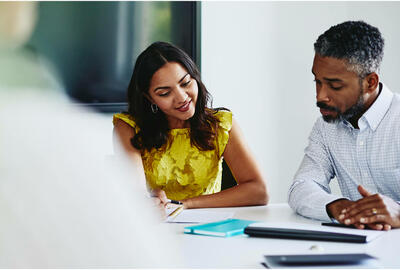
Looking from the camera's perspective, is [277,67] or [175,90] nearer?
[175,90]

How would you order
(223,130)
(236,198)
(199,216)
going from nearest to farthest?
(199,216)
(236,198)
(223,130)

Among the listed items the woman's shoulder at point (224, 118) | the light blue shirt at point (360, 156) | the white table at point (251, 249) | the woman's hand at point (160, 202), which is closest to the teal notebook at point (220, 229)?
the white table at point (251, 249)

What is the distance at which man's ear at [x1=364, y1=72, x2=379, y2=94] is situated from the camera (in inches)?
58.3

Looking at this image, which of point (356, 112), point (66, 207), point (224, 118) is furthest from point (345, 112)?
point (66, 207)

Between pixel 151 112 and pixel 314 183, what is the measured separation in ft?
2.48

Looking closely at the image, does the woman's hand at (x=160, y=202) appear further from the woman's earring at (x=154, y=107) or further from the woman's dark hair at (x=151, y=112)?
the woman's earring at (x=154, y=107)

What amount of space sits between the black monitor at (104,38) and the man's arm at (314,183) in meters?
1.44

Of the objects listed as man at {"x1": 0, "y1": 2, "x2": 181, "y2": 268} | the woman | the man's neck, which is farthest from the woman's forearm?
→ man at {"x1": 0, "y1": 2, "x2": 181, "y2": 268}

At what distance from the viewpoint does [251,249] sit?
0.92 metres

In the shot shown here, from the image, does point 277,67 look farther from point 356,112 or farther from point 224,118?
point 356,112

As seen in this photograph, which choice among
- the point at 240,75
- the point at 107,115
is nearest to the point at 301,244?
the point at 107,115

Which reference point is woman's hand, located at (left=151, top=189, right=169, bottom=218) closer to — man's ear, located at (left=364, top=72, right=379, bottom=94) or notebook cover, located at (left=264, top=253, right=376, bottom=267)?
notebook cover, located at (left=264, top=253, right=376, bottom=267)

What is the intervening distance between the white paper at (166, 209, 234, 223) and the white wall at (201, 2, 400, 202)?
1.72 m

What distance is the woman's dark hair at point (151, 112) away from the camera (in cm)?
179
